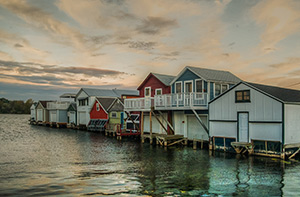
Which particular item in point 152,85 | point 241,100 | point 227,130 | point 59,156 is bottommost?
point 59,156

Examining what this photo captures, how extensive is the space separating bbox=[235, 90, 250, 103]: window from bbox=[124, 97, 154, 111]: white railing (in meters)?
11.0

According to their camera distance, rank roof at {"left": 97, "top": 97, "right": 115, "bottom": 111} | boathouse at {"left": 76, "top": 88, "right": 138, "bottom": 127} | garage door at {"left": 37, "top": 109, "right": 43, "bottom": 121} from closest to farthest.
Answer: roof at {"left": 97, "top": 97, "right": 115, "bottom": 111} < boathouse at {"left": 76, "top": 88, "right": 138, "bottom": 127} < garage door at {"left": 37, "top": 109, "right": 43, "bottom": 121}

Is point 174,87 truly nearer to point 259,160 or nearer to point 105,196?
point 259,160

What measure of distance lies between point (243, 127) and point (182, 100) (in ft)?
25.4

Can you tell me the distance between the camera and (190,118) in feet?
105

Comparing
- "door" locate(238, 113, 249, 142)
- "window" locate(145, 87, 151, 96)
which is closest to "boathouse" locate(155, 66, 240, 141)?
"door" locate(238, 113, 249, 142)

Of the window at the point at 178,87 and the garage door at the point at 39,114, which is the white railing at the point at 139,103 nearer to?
the window at the point at 178,87

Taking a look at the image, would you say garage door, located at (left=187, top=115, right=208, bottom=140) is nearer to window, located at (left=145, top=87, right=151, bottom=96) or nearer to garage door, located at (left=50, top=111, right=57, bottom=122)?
window, located at (left=145, top=87, right=151, bottom=96)

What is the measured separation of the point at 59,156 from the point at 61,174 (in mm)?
7638

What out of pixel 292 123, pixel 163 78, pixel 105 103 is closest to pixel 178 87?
pixel 163 78

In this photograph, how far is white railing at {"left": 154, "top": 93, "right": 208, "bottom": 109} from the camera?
2878 cm

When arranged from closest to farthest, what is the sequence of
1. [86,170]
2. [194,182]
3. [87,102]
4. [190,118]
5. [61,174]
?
[194,182] → [61,174] → [86,170] → [190,118] → [87,102]

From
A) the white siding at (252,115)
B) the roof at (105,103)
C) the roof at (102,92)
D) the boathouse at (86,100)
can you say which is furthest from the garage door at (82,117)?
the white siding at (252,115)

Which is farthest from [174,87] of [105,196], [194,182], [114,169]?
[105,196]
